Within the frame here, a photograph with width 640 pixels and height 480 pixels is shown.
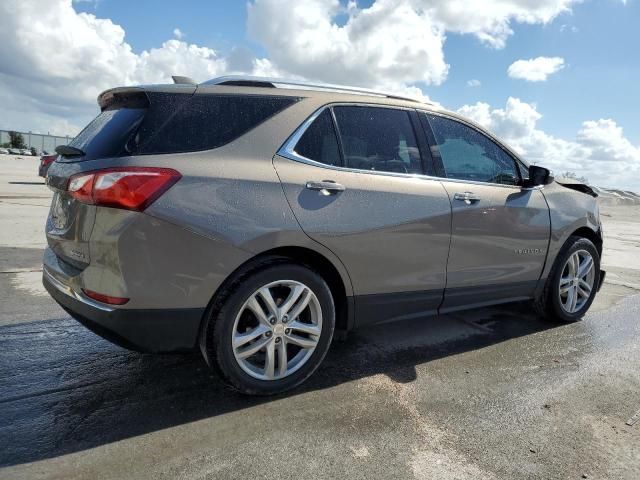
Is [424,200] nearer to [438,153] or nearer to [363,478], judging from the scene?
[438,153]

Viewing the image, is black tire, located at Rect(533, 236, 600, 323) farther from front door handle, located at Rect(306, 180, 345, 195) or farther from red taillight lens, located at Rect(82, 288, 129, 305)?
red taillight lens, located at Rect(82, 288, 129, 305)

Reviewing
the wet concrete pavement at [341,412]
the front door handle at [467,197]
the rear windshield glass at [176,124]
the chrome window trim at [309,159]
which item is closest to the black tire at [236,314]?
the wet concrete pavement at [341,412]

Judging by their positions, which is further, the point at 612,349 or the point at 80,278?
the point at 612,349

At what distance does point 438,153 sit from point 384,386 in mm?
1670

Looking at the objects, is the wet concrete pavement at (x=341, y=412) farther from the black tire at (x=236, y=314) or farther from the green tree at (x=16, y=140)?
the green tree at (x=16, y=140)

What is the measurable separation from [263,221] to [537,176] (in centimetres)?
262

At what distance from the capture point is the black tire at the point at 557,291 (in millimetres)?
4453

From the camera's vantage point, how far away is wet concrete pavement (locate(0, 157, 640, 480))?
2318 mm

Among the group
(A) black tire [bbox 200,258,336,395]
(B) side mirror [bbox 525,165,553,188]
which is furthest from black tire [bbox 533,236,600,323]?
(A) black tire [bbox 200,258,336,395]

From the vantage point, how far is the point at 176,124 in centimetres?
263

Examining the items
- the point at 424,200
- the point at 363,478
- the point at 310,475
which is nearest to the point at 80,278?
the point at 310,475

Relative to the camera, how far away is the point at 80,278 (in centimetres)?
258

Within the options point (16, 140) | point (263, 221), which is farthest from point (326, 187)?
point (16, 140)

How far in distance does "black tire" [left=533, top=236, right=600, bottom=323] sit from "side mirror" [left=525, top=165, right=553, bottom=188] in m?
0.71
